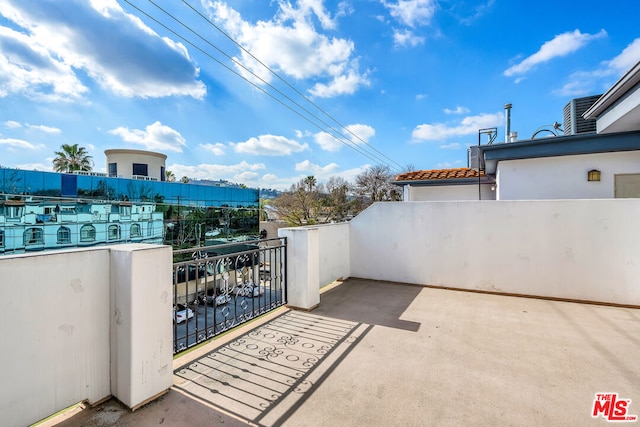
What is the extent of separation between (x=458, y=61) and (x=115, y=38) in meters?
10.6

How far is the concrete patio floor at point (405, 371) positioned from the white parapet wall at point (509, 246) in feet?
2.10

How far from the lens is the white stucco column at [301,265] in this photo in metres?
3.92

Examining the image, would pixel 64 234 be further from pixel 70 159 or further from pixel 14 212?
pixel 70 159

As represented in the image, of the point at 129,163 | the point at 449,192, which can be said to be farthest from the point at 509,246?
the point at 129,163

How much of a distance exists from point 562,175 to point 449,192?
352 centimetres

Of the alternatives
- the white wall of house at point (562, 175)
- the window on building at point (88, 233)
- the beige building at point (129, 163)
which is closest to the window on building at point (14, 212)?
the window on building at point (88, 233)

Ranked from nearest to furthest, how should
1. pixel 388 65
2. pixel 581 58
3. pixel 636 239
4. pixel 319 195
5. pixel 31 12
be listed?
1. pixel 636 239
2. pixel 31 12
3. pixel 581 58
4. pixel 388 65
5. pixel 319 195

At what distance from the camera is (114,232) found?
18.8m

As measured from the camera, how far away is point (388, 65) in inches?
451

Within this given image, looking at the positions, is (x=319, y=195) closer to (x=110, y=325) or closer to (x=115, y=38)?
(x=115, y=38)

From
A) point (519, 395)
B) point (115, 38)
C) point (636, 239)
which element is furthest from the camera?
point (115, 38)

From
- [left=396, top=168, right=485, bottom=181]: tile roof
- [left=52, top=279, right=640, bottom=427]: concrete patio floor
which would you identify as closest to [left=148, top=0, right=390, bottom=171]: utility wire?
[left=396, top=168, right=485, bottom=181]: tile roof

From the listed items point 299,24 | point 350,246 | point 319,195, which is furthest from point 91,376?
point 319,195

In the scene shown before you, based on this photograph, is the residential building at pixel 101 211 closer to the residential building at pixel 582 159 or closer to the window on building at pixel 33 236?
the window on building at pixel 33 236
